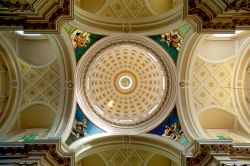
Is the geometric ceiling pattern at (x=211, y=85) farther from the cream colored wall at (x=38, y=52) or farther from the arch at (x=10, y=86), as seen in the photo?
the arch at (x=10, y=86)

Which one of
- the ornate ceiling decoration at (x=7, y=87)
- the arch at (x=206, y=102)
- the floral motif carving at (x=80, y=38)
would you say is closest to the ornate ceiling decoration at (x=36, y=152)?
the ornate ceiling decoration at (x=7, y=87)

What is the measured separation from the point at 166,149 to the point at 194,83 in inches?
161

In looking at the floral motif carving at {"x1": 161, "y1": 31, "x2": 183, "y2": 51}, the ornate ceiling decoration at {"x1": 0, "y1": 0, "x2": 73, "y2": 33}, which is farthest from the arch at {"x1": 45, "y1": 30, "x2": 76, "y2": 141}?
the floral motif carving at {"x1": 161, "y1": 31, "x2": 183, "y2": 51}

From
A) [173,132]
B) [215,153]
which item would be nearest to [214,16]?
[215,153]

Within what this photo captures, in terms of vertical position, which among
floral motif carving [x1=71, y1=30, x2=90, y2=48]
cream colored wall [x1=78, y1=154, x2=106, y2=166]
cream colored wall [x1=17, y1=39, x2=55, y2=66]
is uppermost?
floral motif carving [x1=71, y1=30, x2=90, y2=48]

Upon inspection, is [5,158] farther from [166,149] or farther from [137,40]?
[137,40]

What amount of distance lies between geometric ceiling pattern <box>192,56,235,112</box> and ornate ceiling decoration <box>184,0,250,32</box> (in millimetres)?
5711

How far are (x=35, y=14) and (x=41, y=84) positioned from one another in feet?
24.0

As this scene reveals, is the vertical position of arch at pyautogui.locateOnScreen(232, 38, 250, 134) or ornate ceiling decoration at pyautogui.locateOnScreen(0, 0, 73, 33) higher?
ornate ceiling decoration at pyautogui.locateOnScreen(0, 0, 73, 33)

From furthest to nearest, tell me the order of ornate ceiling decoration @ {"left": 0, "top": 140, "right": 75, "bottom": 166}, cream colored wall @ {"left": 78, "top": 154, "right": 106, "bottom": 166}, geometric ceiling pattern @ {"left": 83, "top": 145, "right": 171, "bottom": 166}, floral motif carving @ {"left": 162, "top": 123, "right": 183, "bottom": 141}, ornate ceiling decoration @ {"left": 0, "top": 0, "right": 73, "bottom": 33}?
cream colored wall @ {"left": 78, "top": 154, "right": 106, "bottom": 166} → geometric ceiling pattern @ {"left": 83, "top": 145, "right": 171, "bottom": 166} → floral motif carving @ {"left": 162, "top": 123, "right": 183, "bottom": 141} → ornate ceiling decoration @ {"left": 0, "top": 140, "right": 75, "bottom": 166} → ornate ceiling decoration @ {"left": 0, "top": 0, "right": 73, "bottom": 33}

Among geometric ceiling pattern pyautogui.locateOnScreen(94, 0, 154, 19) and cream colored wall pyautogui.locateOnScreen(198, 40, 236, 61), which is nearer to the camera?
geometric ceiling pattern pyautogui.locateOnScreen(94, 0, 154, 19)

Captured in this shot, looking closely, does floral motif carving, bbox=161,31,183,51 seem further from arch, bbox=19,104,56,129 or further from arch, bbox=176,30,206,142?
arch, bbox=19,104,56,129

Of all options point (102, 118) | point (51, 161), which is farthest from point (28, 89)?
point (51, 161)

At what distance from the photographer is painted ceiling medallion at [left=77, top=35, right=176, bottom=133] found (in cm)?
1688
